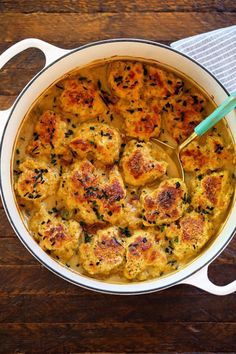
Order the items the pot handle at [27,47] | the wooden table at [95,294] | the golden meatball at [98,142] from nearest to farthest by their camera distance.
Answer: the pot handle at [27,47] → the golden meatball at [98,142] → the wooden table at [95,294]

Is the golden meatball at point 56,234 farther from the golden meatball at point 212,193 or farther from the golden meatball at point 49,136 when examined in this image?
the golden meatball at point 212,193

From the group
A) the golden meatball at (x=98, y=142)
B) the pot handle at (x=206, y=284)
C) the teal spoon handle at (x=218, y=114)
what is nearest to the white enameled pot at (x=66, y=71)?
the pot handle at (x=206, y=284)

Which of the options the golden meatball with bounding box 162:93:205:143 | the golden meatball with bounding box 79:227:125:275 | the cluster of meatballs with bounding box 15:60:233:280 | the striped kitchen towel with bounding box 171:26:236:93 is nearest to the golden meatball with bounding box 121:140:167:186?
the cluster of meatballs with bounding box 15:60:233:280

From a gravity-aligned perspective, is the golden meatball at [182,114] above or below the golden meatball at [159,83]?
below

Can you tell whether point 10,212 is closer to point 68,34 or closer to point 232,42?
point 68,34

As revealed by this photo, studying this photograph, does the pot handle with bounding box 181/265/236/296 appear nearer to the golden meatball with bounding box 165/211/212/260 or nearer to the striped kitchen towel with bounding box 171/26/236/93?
the golden meatball with bounding box 165/211/212/260

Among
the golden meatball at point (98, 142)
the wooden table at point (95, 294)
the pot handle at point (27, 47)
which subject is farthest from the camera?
the wooden table at point (95, 294)

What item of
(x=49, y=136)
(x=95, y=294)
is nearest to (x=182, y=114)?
(x=49, y=136)
